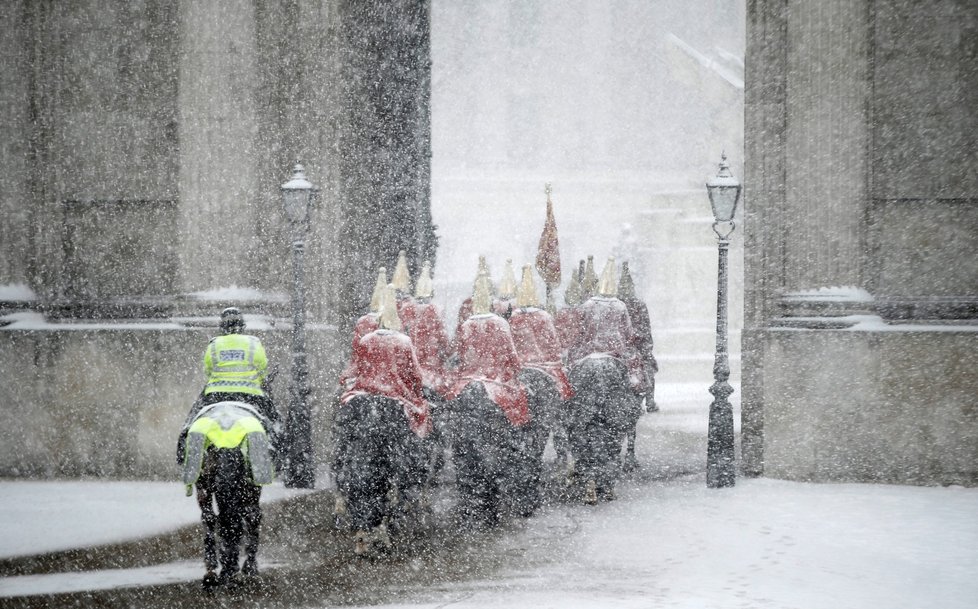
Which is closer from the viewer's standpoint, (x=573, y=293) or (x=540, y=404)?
(x=540, y=404)

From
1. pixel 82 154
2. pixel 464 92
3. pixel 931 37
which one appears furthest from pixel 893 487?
pixel 464 92

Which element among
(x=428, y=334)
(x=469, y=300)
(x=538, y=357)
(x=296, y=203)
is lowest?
(x=538, y=357)

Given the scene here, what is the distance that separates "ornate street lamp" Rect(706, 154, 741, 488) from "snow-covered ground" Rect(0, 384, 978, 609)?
22 centimetres

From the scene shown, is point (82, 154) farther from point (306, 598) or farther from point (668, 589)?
point (668, 589)

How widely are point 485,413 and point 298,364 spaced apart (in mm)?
2734

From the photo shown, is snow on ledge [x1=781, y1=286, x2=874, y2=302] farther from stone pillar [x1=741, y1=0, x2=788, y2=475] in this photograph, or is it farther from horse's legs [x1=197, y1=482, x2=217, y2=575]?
horse's legs [x1=197, y1=482, x2=217, y2=575]

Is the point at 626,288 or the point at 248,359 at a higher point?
the point at 626,288

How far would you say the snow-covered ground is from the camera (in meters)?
7.96

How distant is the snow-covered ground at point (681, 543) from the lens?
7.96 meters

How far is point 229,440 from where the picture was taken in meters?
8.17

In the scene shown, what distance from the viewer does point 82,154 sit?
1382 cm

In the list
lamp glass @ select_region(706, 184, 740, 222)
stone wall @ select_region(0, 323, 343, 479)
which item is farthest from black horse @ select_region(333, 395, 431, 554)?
lamp glass @ select_region(706, 184, 740, 222)

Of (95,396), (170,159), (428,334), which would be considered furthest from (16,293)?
(428,334)

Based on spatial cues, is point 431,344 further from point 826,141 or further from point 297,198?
point 826,141
